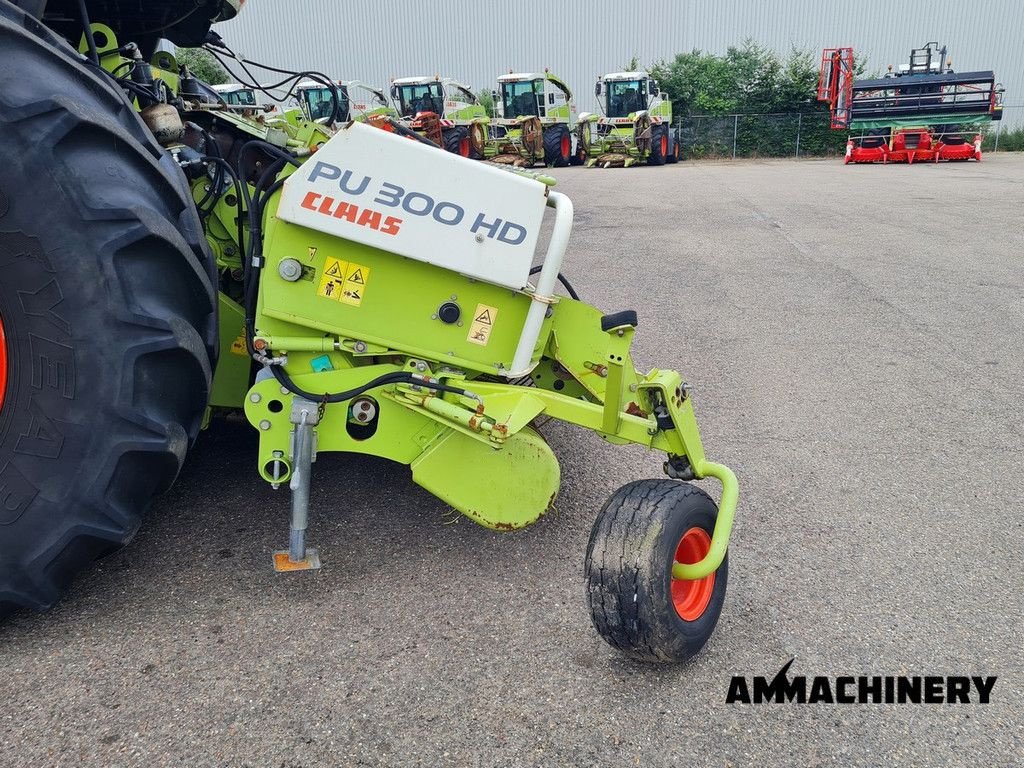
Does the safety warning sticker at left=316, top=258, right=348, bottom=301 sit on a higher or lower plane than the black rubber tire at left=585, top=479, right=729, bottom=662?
higher

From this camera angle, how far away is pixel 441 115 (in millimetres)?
23891

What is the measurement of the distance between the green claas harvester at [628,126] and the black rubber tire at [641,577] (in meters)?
22.1

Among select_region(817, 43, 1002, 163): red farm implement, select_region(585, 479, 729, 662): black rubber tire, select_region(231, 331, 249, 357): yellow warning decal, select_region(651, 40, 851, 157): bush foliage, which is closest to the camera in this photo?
select_region(585, 479, 729, 662): black rubber tire

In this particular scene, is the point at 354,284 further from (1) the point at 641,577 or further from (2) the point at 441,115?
(2) the point at 441,115

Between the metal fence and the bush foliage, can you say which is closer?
the metal fence

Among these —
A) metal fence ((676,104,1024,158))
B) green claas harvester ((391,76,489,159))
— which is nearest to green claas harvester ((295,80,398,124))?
green claas harvester ((391,76,489,159))

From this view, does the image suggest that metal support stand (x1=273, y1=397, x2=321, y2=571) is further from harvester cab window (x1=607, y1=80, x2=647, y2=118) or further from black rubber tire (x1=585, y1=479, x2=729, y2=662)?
harvester cab window (x1=607, y1=80, x2=647, y2=118)

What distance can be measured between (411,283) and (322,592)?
3.23ft

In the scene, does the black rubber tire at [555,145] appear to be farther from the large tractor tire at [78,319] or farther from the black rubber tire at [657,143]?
the large tractor tire at [78,319]

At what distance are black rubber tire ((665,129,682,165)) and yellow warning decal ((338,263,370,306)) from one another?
79.0 ft

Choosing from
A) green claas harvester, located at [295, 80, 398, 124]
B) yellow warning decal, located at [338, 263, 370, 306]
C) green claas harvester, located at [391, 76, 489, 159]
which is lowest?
yellow warning decal, located at [338, 263, 370, 306]

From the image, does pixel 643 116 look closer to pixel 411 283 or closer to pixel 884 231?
pixel 884 231

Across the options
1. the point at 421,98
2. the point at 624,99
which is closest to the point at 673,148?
the point at 624,99

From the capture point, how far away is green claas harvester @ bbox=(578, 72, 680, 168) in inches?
928
